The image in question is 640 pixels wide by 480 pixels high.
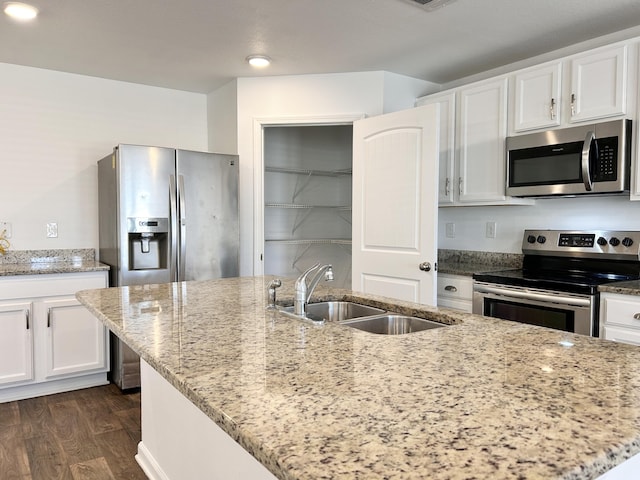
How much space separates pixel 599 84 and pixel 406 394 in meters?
2.51

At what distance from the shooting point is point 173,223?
3.35 meters

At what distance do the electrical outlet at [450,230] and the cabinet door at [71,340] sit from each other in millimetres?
2759

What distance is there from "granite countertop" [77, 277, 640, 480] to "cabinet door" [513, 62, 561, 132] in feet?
6.16

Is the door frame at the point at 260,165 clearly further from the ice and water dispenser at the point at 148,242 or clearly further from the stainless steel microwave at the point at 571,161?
the stainless steel microwave at the point at 571,161

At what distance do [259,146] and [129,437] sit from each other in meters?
2.26

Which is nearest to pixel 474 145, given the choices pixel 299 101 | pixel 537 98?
pixel 537 98

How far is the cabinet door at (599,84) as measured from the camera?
2.51m

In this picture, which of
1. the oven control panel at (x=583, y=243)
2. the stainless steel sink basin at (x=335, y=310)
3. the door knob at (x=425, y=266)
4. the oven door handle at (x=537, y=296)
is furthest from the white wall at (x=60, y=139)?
the oven control panel at (x=583, y=243)

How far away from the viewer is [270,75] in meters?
3.68

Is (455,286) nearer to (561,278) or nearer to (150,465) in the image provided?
(561,278)

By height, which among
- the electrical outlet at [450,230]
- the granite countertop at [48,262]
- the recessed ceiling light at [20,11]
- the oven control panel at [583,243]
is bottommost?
the granite countertop at [48,262]

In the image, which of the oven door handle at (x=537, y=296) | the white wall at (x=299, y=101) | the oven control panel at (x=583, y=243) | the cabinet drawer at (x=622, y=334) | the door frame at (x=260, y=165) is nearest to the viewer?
the cabinet drawer at (x=622, y=334)

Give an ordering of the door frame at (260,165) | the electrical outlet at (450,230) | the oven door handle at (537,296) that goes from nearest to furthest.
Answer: the oven door handle at (537,296) < the door frame at (260,165) < the electrical outlet at (450,230)

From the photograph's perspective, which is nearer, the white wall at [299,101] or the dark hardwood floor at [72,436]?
the dark hardwood floor at [72,436]
